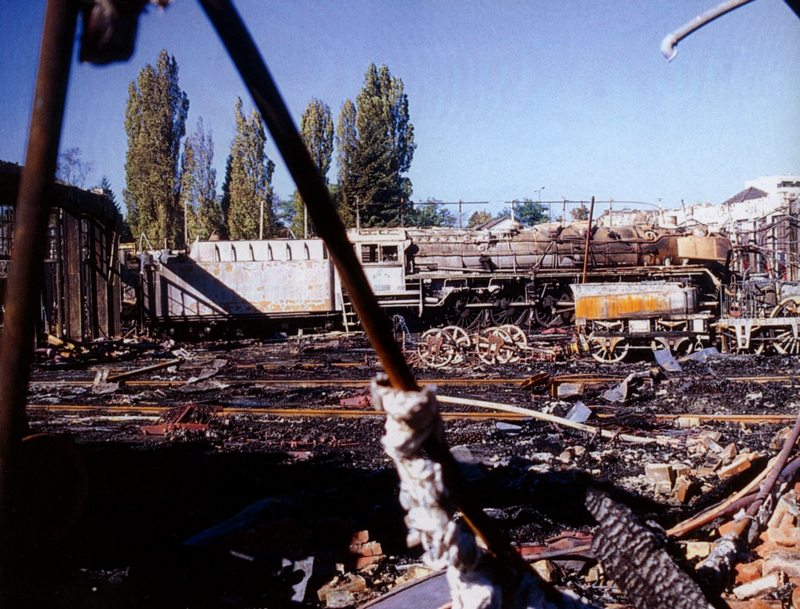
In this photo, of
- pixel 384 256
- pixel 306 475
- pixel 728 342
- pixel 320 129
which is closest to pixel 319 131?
pixel 320 129

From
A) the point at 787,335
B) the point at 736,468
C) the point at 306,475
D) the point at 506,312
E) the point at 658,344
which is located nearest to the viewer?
the point at 736,468

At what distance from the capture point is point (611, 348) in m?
12.7

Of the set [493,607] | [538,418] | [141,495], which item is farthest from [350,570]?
[538,418]

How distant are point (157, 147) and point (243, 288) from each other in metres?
14.9

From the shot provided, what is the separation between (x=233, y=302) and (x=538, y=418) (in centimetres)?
1454

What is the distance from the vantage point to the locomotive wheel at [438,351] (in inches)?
488

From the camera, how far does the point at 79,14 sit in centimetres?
118

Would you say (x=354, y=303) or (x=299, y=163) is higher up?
(x=299, y=163)

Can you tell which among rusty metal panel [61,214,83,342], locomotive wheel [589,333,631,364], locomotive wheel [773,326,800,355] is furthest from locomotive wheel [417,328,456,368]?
rusty metal panel [61,214,83,342]

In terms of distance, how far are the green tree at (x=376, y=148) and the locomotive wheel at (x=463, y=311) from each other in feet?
12.2

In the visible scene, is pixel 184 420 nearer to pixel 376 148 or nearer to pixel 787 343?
pixel 787 343

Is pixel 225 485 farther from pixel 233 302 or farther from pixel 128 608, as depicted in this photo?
pixel 233 302

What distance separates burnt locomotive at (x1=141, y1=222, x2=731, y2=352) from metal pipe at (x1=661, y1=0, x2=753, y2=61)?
18455 millimetres

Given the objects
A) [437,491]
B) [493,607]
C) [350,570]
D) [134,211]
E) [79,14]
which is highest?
[134,211]
